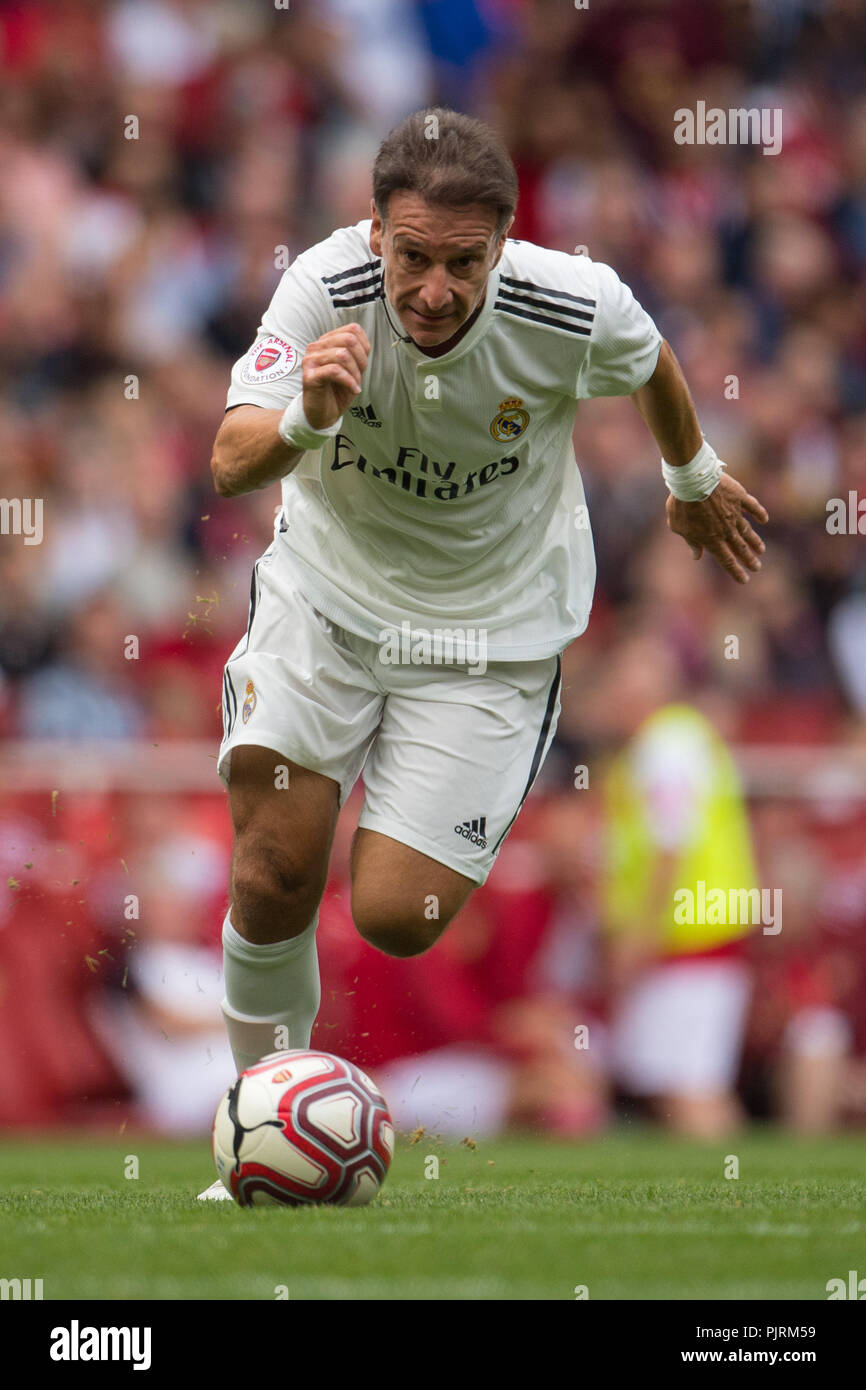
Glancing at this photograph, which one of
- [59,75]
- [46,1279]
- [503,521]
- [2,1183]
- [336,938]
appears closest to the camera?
[46,1279]

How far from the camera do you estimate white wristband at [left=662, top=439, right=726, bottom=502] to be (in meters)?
6.18

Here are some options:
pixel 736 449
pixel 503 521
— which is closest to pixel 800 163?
pixel 736 449

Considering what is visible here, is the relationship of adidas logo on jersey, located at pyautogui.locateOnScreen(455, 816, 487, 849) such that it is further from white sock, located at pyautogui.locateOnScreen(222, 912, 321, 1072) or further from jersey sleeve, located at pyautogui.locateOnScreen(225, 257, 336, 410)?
jersey sleeve, located at pyautogui.locateOnScreen(225, 257, 336, 410)

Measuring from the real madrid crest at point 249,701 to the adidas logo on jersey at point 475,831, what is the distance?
2.24ft

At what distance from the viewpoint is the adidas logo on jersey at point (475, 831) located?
604cm

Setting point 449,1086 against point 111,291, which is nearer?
point 449,1086

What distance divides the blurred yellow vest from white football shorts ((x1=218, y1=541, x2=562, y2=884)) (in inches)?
146

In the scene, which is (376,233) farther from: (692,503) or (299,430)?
(692,503)

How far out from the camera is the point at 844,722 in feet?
36.3

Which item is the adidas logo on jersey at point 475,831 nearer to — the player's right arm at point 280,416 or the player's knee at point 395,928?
the player's knee at point 395,928

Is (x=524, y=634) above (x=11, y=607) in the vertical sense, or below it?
below

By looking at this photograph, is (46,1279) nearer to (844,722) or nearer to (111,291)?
(844,722)

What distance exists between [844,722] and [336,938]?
Answer: 3.38 m

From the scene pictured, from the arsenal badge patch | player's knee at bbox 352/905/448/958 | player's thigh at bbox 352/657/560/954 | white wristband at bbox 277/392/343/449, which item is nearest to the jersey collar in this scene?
the arsenal badge patch
